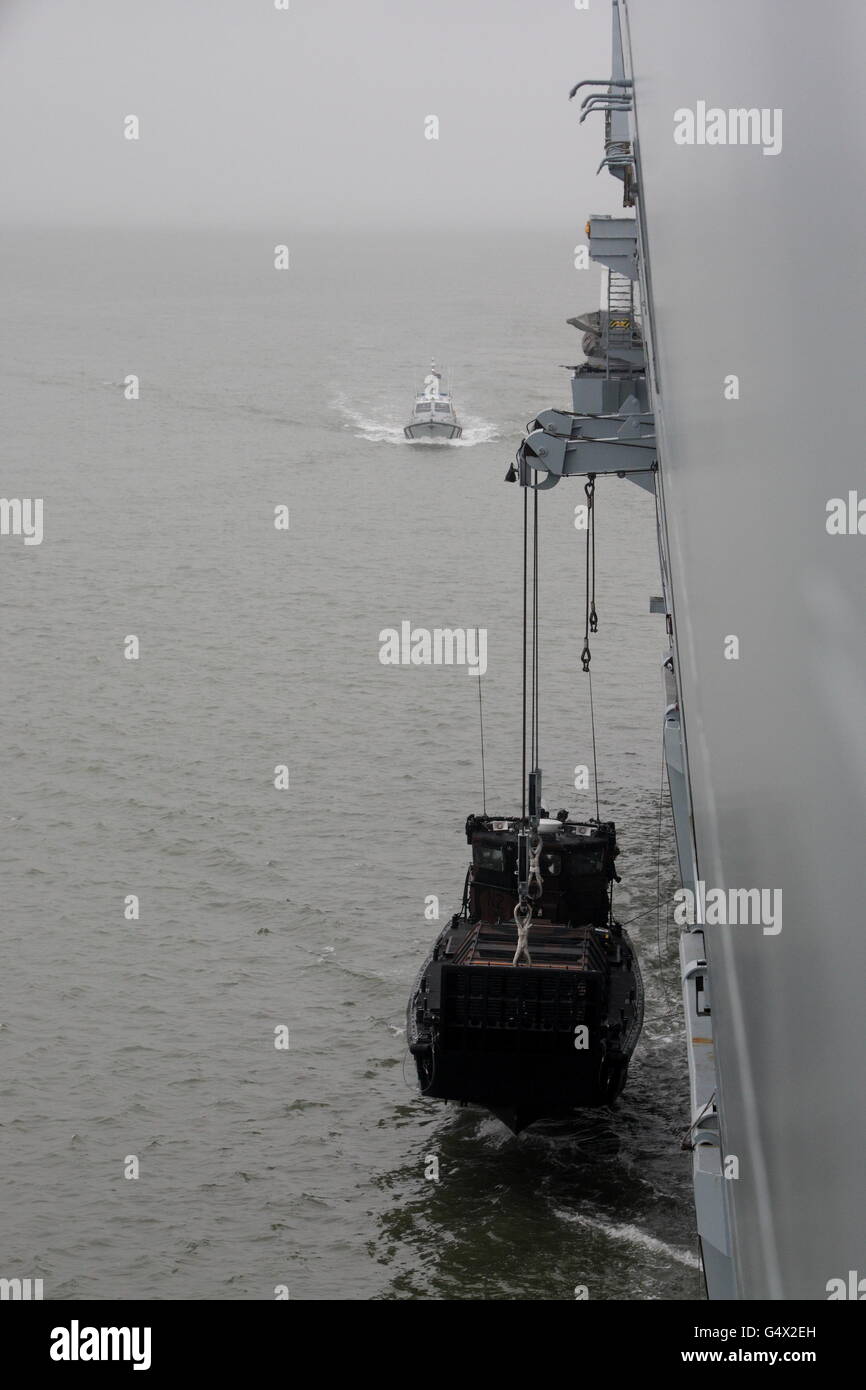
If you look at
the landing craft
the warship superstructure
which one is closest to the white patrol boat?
the landing craft

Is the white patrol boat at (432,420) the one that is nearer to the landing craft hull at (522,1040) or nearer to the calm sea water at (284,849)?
the calm sea water at (284,849)

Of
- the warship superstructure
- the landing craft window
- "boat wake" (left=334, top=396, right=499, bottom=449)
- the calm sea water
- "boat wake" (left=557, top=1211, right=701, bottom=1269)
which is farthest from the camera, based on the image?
"boat wake" (left=334, top=396, right=499, bottom=449)

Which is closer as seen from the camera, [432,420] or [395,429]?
[432,420]

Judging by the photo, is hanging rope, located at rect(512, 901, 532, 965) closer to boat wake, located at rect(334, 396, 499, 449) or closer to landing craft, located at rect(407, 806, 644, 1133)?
landing craft, located at rect(407, 806, 644, 1133)

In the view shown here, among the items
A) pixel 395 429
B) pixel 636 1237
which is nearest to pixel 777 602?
pixel 636 1237

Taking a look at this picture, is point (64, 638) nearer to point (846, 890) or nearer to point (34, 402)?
point (34, 402)

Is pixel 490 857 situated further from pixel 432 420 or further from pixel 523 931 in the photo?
pixel 432 420
